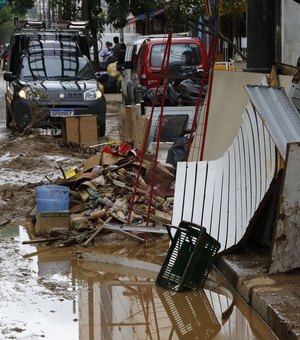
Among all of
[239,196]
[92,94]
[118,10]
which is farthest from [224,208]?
[118,10]

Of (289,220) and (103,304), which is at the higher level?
(289,220)

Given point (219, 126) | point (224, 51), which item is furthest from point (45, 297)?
point (224, 51)

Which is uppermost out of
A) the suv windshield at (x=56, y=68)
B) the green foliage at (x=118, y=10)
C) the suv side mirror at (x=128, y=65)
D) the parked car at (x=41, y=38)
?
the green foliage at (x=118, y=10)

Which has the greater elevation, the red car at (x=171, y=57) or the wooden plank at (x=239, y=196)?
the red car at (x=171, y=57)

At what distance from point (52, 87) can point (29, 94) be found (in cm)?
57

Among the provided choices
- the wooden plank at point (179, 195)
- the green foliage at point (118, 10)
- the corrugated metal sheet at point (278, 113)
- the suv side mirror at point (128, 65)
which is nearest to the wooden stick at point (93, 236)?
the wooden plank at point (179, 195)

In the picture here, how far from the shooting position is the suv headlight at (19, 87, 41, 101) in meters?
Answer: 16.8

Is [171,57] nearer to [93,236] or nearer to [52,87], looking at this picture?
[52,87]

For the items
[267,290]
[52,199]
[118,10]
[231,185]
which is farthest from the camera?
[118,10]

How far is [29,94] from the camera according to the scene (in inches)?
664

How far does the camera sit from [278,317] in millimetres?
5785

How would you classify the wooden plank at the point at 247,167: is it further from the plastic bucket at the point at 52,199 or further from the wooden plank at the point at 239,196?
the plastic bucket at the point at 52,199

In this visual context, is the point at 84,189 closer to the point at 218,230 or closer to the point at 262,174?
the point at 218,230

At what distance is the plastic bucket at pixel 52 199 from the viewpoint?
9289 millimetres
